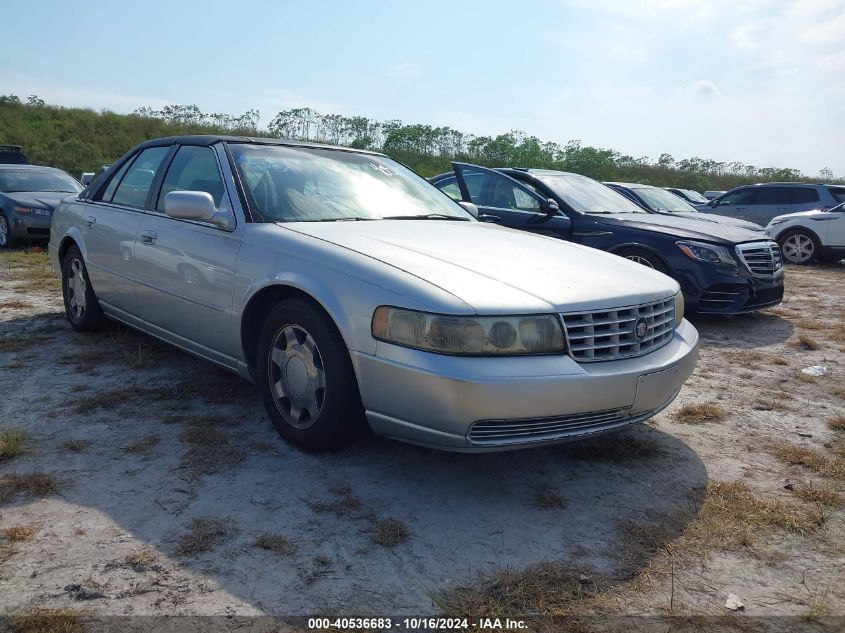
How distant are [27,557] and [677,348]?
281 cm

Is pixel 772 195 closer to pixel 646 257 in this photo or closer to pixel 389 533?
pixel 646 257

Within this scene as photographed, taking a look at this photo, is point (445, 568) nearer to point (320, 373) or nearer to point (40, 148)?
point (320, 373)


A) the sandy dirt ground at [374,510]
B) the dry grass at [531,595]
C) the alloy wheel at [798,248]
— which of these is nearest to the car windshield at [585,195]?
the sandy dirt ground at [374,510]

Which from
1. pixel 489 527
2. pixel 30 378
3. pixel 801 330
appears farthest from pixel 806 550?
pixel 801 330

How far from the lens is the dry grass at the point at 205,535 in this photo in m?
2.48

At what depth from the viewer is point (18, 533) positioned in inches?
99.3

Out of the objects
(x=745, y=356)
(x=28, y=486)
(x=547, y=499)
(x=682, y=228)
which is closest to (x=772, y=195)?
(x=682, y=228)

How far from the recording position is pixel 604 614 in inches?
87.0

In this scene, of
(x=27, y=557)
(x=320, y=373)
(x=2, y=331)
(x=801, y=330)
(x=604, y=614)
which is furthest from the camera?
(x=801, y=330)

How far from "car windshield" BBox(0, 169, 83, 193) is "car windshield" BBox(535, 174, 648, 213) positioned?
8230 mm

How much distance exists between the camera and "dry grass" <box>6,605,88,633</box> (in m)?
2.01

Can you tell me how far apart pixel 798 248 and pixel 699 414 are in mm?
10831

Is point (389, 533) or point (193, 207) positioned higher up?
point (193, 207)

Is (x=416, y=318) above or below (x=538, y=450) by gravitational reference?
above
